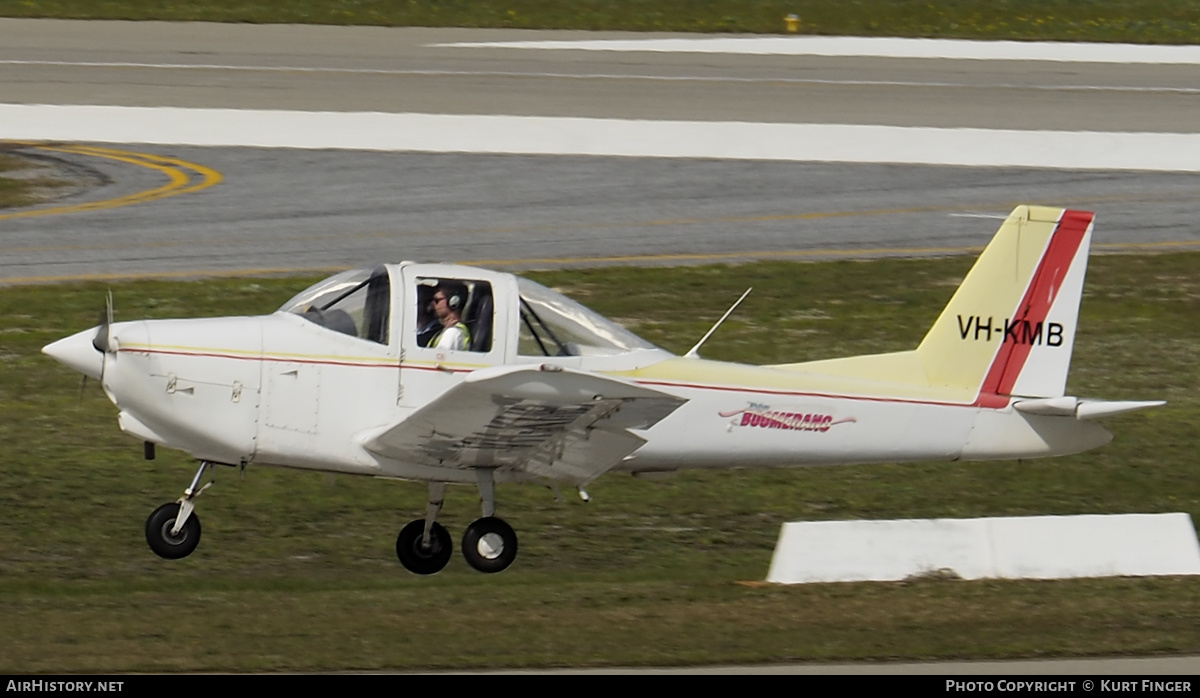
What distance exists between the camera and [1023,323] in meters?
13.4

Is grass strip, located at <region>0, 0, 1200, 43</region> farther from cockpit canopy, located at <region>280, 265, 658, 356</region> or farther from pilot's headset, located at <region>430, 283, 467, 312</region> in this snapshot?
pilot's headset, located at <region>430, 283, 467, 312</region>

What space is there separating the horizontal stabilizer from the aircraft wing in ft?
10.3

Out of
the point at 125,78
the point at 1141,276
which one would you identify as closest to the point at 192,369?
the point at 1141,276

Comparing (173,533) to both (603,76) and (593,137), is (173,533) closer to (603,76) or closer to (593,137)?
(593,137)

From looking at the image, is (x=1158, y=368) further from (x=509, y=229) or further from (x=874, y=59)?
(x=874, y=59)

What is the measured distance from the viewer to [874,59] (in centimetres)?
3381

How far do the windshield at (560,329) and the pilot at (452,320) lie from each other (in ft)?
1.30

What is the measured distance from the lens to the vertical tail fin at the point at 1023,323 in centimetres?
1329

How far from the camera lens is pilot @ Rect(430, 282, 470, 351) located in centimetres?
1182

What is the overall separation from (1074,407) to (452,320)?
4.64 metres

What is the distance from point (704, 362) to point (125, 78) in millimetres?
19599

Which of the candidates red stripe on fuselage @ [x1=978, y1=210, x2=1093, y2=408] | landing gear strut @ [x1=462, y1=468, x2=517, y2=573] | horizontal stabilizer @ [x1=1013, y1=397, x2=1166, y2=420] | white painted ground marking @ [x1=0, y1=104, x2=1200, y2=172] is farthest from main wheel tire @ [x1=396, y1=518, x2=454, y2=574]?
white painted ground marking @ [x1=0, y1=104, x2=1200, y2=172]

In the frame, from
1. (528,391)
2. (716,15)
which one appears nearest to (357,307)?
(528,391)
